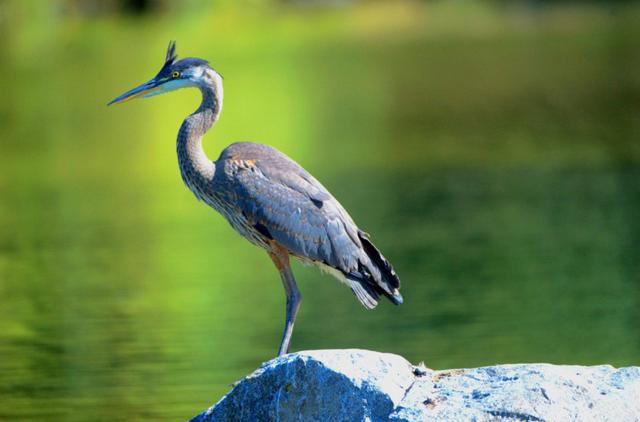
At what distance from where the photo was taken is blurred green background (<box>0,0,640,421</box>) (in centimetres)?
1215

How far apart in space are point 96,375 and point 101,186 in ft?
39.1

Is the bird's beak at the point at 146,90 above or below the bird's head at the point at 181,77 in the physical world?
below

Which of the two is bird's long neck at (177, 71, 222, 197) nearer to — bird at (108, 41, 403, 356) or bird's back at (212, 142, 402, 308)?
bird at (108, 41, 403, 356)

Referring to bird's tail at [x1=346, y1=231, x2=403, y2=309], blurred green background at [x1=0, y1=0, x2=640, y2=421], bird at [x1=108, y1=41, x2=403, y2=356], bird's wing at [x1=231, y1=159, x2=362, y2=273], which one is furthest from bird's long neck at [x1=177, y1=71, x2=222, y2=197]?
blurred green background at [x1=0, y1=0, x2=640, y2=421]

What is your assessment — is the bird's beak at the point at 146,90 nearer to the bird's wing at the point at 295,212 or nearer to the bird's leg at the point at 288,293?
the bird's wing at the point at 295,212

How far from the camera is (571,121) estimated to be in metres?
28.6

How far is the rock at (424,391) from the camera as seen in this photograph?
6918 mm

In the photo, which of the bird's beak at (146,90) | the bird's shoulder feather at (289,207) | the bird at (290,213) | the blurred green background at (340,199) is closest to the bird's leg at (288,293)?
the bird at (290,213)

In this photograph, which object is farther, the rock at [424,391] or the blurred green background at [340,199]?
the blurred green background at [340,199]

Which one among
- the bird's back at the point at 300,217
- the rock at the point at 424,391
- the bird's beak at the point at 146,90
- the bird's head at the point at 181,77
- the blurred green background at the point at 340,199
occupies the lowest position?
the rock at the point at 424,391

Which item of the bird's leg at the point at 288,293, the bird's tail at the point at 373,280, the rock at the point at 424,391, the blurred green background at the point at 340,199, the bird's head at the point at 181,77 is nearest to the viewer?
the rock at the point at 424,391

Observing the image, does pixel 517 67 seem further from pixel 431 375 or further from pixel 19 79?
pixel 431 375

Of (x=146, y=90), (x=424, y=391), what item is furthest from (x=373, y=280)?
(x=146, y=90)

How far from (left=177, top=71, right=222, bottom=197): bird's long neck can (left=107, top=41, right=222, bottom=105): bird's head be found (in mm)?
29
